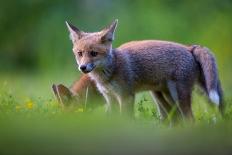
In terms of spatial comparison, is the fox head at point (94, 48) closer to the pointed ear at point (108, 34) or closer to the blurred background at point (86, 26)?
the pointed ear at point (108, 34)

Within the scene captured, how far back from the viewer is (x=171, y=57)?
804cm

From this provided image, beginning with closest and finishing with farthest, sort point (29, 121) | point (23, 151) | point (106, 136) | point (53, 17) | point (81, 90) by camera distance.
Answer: point (23, 151)
point (106, 136)
point (29, 121)
point (81, 90)
point (53, 17)

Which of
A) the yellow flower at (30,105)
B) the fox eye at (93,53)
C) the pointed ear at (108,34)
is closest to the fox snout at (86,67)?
the fox eye at (93,53)

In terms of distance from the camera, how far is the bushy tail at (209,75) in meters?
7.84

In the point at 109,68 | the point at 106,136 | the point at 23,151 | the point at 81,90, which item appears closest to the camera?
the point at 23,151

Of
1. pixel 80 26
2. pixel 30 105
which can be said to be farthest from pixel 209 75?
pixel 80 26


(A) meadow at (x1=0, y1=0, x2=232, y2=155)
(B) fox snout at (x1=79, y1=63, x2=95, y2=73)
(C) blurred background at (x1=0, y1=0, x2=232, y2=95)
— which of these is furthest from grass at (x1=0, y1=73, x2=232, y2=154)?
(C) blurred background at (x1=0, y1=0, x2=232, y2=95)

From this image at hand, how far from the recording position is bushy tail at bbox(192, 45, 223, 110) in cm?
784

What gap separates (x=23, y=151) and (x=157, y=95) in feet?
14.0

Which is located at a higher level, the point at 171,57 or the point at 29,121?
the point at 171,57

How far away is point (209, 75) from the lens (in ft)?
26.0

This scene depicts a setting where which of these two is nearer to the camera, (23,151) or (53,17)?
(23,151)

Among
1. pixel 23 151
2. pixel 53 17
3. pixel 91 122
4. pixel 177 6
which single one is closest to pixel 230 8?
pixel 177 6

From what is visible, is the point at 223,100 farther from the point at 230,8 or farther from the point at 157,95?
the point at 230,8
